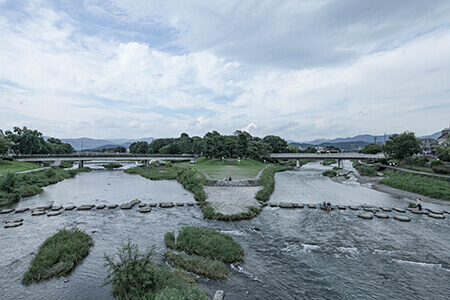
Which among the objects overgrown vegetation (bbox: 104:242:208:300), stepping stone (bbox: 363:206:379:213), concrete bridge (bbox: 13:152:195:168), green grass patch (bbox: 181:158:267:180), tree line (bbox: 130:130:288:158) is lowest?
stepping stone (bbox: 363:206:379:213)

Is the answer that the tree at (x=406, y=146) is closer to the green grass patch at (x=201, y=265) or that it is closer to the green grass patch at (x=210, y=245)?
the green grass patch at (x=210, y=245)

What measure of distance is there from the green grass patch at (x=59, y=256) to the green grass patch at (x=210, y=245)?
21.2 feet

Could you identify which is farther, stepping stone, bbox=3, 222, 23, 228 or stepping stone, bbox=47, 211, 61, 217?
stepping stone, bbox=47, 211, 61, 217

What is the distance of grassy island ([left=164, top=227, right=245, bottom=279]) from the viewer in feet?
44.8

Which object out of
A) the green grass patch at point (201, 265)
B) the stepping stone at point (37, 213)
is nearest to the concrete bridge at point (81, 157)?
the stepping stone at point (37, 213)

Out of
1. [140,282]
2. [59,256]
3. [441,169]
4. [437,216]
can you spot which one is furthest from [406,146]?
[59,256]

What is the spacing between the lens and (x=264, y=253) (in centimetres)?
1634

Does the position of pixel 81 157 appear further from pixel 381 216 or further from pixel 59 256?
pixel 381 216

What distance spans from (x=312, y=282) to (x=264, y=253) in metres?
3.96

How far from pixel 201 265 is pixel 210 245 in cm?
215

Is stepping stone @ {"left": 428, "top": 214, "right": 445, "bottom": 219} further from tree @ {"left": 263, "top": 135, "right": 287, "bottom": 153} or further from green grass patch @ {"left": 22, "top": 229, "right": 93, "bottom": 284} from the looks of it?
tree @ {"left": 263, "top": 135, "right": 287, "bottom": 153}

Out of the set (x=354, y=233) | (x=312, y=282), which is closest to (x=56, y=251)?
(x=312, y=282)

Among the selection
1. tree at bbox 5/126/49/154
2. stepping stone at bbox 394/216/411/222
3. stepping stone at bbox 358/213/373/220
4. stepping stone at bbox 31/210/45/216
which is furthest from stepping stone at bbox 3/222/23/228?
tree at bbox 5/126/49/154

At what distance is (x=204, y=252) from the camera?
15.6 metres
